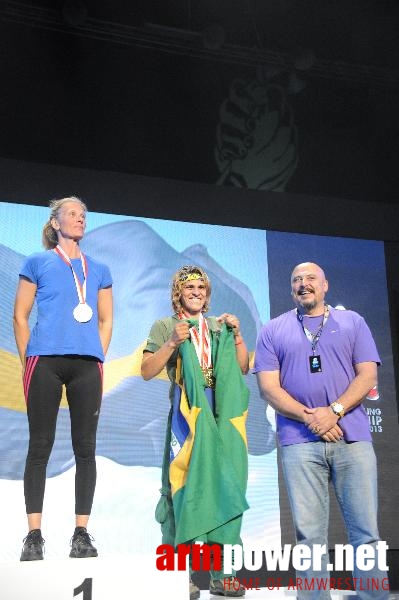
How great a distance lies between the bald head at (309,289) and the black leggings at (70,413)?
848 millimetres

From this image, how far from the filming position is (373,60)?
223 inches

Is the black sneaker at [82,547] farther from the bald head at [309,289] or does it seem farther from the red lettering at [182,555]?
the bald head at [309,289]

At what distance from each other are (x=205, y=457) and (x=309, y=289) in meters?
0.76

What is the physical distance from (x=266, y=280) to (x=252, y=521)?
1525 mm

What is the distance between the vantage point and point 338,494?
109 inches

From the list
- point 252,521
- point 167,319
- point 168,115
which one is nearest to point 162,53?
point 168,115

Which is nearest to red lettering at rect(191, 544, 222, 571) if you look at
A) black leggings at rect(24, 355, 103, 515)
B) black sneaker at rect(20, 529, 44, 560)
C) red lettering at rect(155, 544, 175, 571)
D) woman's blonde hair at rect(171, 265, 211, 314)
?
red lettering at rect(155, 544, 175, 571)

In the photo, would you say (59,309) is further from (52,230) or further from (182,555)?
(182,555)

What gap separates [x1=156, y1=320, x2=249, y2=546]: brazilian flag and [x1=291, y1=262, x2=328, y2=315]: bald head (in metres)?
0.34

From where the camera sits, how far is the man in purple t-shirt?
2.71 m

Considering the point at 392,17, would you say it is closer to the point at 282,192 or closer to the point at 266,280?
the point at 282,192

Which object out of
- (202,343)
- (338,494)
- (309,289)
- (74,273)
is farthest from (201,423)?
(74,273)

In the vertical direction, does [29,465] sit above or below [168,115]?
below

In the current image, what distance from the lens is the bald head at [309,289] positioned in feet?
9.82
